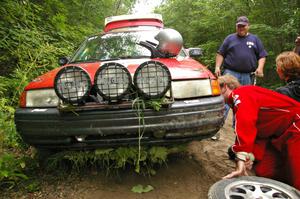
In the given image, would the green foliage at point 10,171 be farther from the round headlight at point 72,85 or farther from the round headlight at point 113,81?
the round headlight at point 113,81

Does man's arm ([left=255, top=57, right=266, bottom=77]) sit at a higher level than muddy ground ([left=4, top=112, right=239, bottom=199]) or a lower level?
higher

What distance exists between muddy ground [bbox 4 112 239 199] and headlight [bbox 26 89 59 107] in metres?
0.78

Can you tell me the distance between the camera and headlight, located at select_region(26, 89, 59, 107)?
100 inches

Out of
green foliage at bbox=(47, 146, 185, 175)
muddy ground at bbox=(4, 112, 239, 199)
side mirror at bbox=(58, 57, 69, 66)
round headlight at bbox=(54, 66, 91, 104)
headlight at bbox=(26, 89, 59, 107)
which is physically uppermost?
side mirror at bbox=(58, 57, 69, 66)

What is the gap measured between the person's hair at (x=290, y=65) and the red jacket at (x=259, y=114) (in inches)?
14.3

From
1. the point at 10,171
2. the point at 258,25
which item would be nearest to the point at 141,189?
the point at 10,171

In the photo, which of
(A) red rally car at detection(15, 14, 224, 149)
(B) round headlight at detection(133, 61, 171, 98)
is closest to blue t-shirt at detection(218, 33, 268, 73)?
(A) red rally car at detection(15, 14, 224, 149)

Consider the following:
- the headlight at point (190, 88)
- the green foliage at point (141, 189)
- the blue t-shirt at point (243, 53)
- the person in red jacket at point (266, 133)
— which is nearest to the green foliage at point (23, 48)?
the green foliage at point (141, 189)

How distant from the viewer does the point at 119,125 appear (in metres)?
2.33

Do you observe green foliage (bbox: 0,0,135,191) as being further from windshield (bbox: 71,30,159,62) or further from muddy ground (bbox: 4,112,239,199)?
windshield (bbox: 71,30,159,62)

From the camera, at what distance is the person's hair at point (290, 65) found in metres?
2.81

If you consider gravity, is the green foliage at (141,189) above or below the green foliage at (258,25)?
below

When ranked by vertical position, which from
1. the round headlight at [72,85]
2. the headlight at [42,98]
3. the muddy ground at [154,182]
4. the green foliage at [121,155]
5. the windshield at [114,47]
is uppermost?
the windshield at [114,47]

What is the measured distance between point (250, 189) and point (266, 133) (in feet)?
2.44
